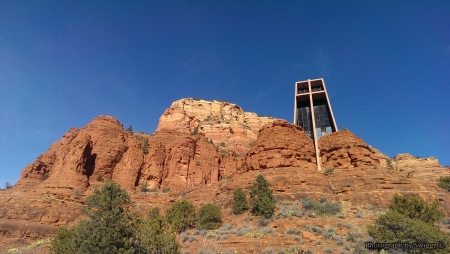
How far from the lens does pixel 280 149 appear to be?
32312 millimetres

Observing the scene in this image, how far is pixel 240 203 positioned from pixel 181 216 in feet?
16.8

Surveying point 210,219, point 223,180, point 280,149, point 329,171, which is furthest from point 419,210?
point 223,180

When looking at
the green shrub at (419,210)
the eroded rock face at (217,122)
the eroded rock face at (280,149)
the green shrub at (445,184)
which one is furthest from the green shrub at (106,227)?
the eroded rock face at (217,122)

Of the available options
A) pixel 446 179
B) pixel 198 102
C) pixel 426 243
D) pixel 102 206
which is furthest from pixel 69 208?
pixel 198 102

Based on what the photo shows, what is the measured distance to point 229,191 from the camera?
97.7 feet

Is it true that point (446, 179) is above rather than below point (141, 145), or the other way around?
below

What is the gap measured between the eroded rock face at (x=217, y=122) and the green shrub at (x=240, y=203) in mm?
29813

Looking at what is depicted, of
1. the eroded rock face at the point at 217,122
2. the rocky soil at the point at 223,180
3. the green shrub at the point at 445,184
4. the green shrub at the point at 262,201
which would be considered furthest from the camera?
the eroded rock face at the point at 217,122

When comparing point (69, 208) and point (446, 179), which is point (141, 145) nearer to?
point (69, 208)

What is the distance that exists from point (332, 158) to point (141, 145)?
1121 inches

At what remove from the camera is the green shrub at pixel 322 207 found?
21763 millimetres

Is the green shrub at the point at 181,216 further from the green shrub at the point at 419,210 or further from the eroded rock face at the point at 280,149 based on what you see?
the green shrub at the point at 419,210

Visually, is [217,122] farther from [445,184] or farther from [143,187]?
[445,184]

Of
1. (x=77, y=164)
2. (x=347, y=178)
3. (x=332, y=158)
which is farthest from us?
(x=77, y=164)
